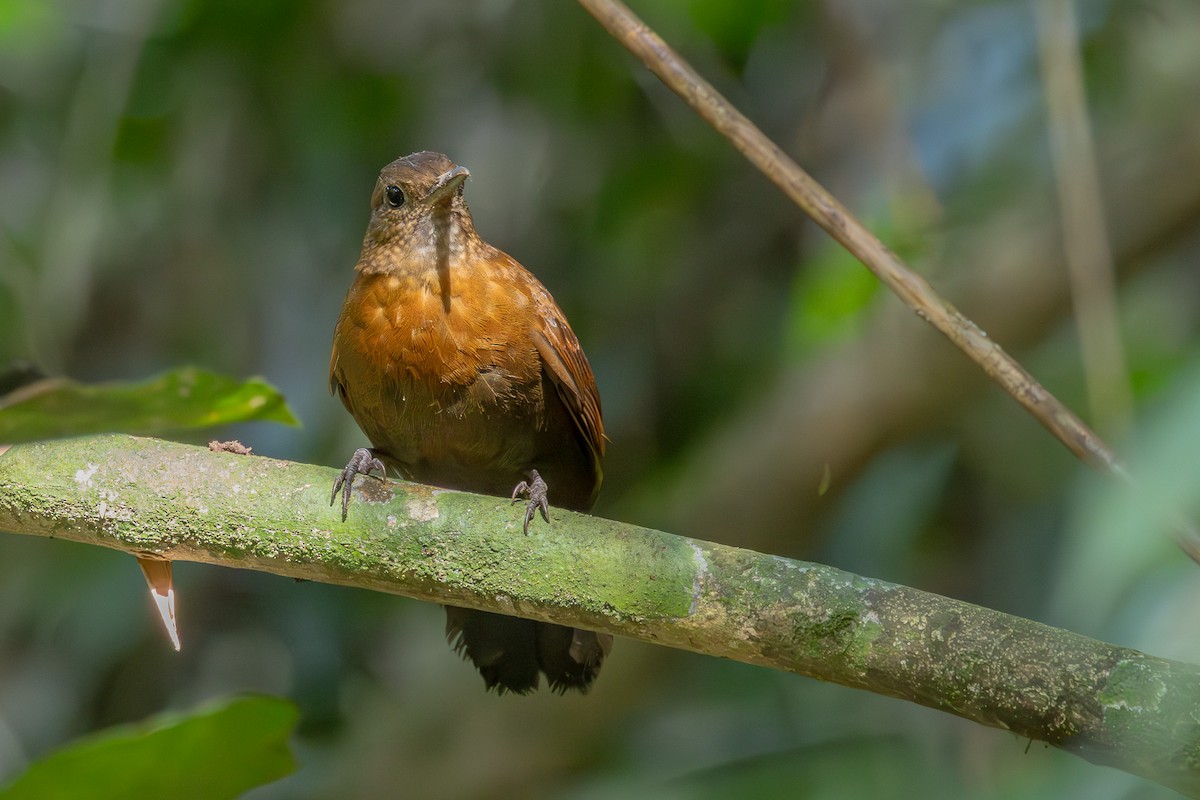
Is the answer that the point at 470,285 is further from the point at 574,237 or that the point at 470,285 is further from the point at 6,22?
the point at 574,237

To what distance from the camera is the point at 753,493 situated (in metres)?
4.14

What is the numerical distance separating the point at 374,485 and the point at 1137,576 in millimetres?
1250

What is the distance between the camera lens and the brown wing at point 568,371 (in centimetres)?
304

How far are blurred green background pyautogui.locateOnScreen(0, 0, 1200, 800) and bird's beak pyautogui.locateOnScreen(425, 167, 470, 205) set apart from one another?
1090mm

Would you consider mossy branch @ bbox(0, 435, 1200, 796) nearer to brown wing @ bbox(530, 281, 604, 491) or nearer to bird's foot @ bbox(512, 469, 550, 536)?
bird's foot @ bbox(512, 469, 550, 536)

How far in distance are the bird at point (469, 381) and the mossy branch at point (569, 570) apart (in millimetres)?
647

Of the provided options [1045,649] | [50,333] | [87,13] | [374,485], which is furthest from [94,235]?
[1045,649]

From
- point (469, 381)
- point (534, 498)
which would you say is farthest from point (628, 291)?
point (534, 498)

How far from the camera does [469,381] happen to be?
2.97 meters

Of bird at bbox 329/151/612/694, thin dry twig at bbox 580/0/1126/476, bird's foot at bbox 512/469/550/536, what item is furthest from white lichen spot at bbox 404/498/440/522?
thin dry twig at bbox 580/0/1126/476

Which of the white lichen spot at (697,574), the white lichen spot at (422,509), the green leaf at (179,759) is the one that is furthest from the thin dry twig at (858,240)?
the green leaf at (179,759)

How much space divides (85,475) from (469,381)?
0.97 meters

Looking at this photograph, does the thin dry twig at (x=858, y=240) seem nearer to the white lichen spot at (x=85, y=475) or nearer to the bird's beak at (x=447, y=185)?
the bird's beak at (x=447, y=185)

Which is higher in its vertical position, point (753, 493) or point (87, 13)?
point (87, 13)
